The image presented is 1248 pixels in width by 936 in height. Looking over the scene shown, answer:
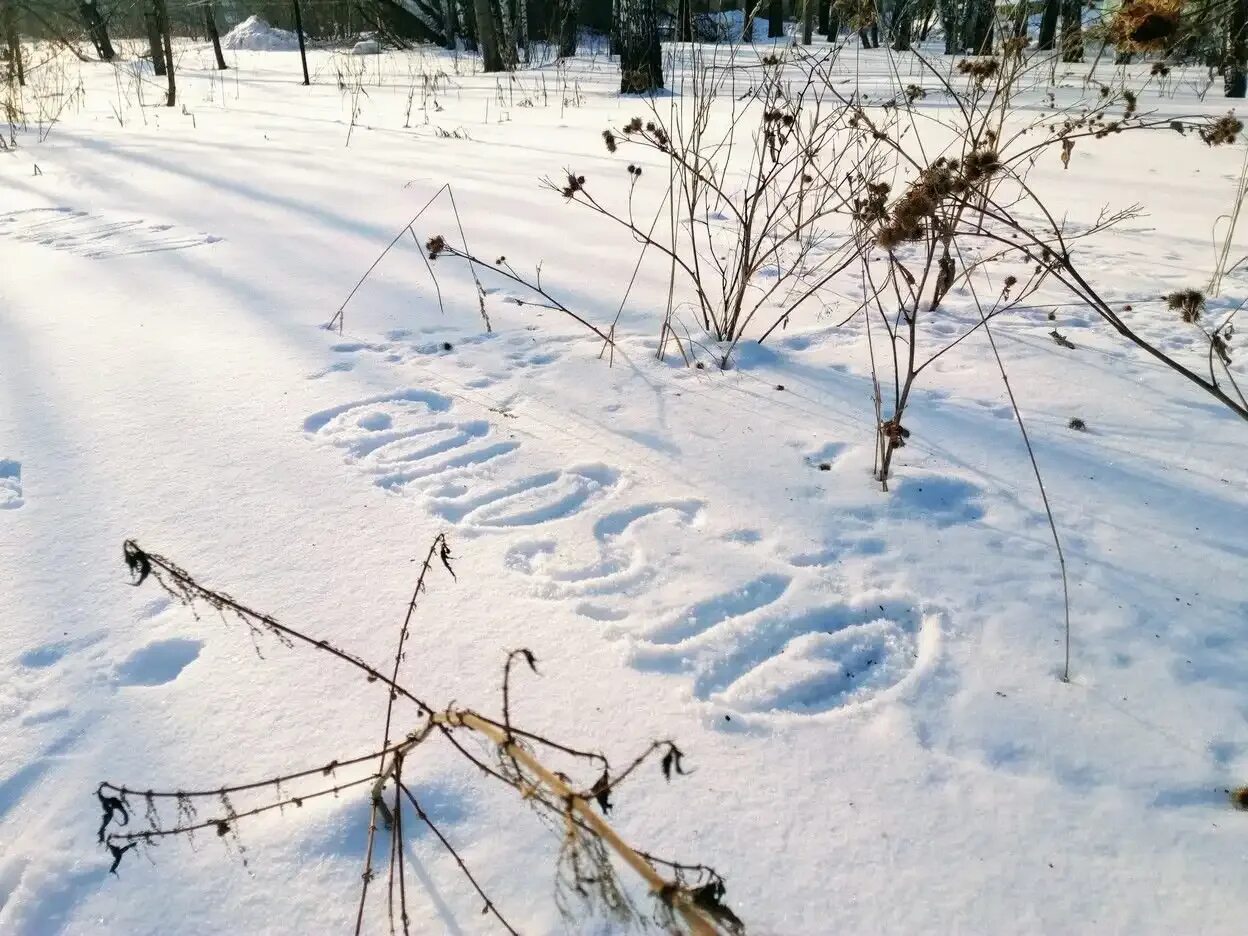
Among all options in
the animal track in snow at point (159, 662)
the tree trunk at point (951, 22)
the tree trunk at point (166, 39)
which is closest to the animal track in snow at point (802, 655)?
the animal track in snow at point (159, 662)

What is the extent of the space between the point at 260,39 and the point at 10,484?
20.5m

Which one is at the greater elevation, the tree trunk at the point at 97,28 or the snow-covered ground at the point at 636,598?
the tree trunk at the point at 97,28

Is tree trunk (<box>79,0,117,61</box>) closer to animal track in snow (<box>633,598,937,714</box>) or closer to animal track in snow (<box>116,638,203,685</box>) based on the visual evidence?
animal track in snow (<box>116,638,203,685</box>)

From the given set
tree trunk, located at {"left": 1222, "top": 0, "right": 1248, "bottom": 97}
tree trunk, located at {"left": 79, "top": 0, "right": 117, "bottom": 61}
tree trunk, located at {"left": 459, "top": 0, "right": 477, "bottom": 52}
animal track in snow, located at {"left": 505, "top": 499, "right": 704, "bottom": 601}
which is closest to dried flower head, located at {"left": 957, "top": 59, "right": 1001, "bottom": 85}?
animal track in snow, located at {"left": 505, "top": 499, "right": 704, "bottom": 601}

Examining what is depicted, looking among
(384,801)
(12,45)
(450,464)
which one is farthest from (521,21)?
(384,801)

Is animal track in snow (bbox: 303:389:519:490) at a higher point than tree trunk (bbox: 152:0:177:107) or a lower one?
lower

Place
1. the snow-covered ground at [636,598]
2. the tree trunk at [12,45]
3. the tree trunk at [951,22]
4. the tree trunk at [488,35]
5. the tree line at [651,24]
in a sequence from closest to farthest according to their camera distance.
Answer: the snow-covered ground at [636,598], the tree line at [651,24], the tree trunk at [12,45], the tree trunk at [488,35], the tree trunk at [951,22]

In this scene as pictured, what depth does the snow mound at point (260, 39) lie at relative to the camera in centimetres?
1830

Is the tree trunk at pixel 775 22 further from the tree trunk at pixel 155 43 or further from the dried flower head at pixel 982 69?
the dried flower head at pixel 982 69

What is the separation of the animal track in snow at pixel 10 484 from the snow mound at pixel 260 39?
1958 centimetres

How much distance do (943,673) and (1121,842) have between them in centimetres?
34

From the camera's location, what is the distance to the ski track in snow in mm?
1338

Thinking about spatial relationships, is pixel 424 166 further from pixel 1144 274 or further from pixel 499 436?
pixel 1144 274

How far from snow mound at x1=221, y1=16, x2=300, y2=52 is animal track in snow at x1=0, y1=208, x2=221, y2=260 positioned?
16.8m
